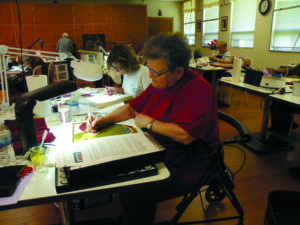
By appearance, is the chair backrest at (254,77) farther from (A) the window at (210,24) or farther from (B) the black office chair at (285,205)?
(A) the window at (210,24)

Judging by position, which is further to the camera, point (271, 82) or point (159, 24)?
point (159, 24)

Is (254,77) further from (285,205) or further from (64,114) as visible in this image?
(64,114)

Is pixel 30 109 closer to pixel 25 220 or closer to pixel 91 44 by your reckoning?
pixel 25 220

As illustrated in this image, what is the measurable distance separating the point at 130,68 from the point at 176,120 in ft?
4.08

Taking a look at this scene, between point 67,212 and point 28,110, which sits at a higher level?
point 28,110

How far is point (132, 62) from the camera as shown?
2.25 metres

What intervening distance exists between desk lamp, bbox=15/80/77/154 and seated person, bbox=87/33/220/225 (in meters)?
0.31

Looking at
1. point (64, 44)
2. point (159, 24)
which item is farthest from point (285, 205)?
point (159, 24)

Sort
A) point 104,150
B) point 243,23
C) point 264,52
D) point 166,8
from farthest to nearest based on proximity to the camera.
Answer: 1. point 166,8
2. point 243,23
3. point 264,52
4. point 104,150

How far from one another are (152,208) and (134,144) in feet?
1.41

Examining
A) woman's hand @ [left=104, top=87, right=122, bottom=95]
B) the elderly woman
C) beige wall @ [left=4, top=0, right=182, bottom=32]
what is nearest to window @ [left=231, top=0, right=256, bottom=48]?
the elderly woman

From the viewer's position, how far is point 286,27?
197 inches

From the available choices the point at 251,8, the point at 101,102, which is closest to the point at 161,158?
the point at 101,102

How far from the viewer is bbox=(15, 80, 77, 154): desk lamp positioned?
98 cm
